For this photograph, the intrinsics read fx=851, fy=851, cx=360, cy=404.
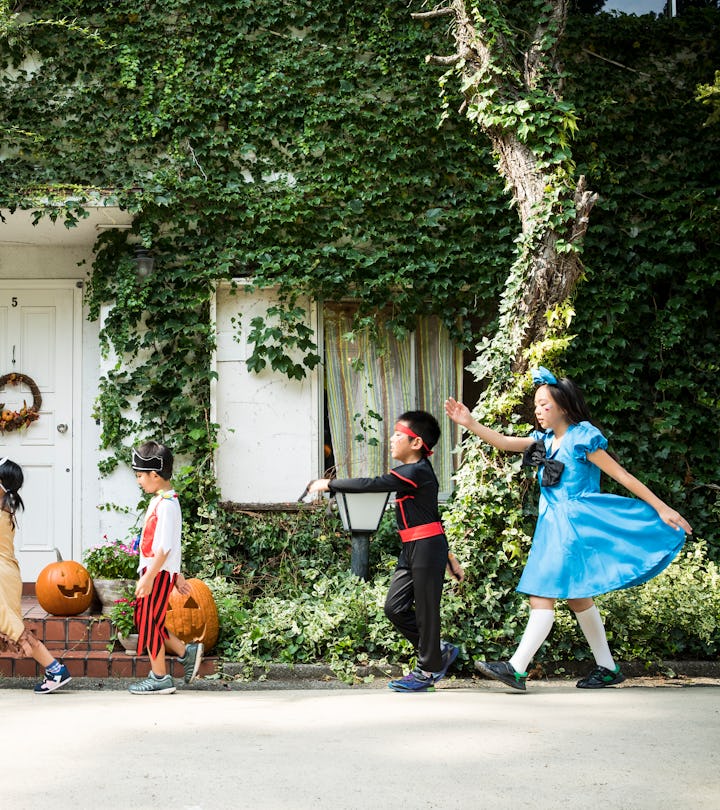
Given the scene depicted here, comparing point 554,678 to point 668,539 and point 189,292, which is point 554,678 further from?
point 189,292

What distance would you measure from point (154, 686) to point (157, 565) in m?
0.76

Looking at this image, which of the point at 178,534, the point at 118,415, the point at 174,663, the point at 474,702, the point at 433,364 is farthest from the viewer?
the point at 433,364

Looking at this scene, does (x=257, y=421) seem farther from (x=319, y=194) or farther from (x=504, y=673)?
(x=504, y=673)

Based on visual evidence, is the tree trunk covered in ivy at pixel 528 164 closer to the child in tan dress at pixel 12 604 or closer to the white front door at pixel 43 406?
the child in tan dress at pixel 12 604

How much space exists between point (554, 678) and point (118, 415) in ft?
13.4

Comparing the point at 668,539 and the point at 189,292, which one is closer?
the point at 668,539

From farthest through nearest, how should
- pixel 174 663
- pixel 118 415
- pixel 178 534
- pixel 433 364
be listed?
pixel 433 364
pixel 118 415
pixel 174 663
pixel 178 534

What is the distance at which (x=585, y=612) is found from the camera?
15.8ft

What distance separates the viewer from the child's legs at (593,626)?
4.81 meters

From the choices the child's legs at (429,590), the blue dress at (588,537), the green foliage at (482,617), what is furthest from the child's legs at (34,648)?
the blue dress at (588,537)

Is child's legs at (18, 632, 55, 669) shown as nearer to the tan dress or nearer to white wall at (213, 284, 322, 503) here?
the tan dress

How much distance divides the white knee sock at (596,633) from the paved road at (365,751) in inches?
7.1

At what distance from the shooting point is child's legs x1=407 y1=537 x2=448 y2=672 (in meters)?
4.76

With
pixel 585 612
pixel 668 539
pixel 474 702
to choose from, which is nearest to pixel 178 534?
pixel 474 702
